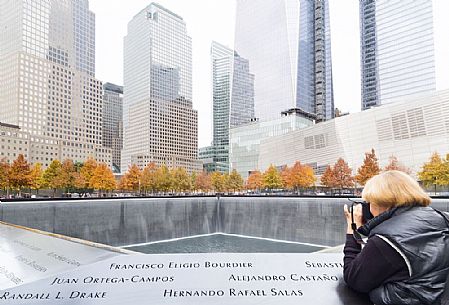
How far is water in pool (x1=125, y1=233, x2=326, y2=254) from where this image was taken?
2550 centimetres

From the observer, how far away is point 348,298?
2.31 m

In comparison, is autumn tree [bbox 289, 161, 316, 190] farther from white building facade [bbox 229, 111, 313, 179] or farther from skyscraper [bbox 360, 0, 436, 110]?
skyscraper [bbox 360, 0, 436, 110]

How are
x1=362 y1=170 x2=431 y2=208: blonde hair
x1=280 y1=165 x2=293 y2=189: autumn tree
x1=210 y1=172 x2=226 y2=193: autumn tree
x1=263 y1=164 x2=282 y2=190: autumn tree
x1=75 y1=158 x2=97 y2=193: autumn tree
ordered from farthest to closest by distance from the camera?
x1=210 y1=172 x2=226 y2=193: autumn tree, x1=263 y1=164 x2=282 y2=190: autumn tree, x1=280 y1=165 x2=293 y2=189: autumn tree, x1=75 y1=158 x2=97 y2=193: autumn tree, x1=362 y1=170 x2=431 y2=208: blonde hair

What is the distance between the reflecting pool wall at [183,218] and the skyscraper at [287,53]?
6711 centimetres

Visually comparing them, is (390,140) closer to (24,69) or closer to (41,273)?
(41,273)

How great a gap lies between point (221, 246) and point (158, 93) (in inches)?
5142

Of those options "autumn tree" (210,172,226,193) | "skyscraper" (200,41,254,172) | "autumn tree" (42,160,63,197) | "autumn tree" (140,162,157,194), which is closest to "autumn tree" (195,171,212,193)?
"autumn tree" (210,172,226,193)

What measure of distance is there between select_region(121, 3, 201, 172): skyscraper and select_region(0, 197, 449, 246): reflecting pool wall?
102 meters

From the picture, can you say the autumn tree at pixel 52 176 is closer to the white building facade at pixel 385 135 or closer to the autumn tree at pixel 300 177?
the autumn tree at pixel 300 177

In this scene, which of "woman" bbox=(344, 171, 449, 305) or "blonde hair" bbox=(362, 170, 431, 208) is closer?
"woman" bbox=(344, 171, 449, 305)

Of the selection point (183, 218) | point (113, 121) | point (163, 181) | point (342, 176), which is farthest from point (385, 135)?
point (113, 121)

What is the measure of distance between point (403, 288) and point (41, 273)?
2.76 meters

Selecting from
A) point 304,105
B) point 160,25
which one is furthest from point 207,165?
point 160,25

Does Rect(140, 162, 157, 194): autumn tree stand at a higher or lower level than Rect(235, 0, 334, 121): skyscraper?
lower
